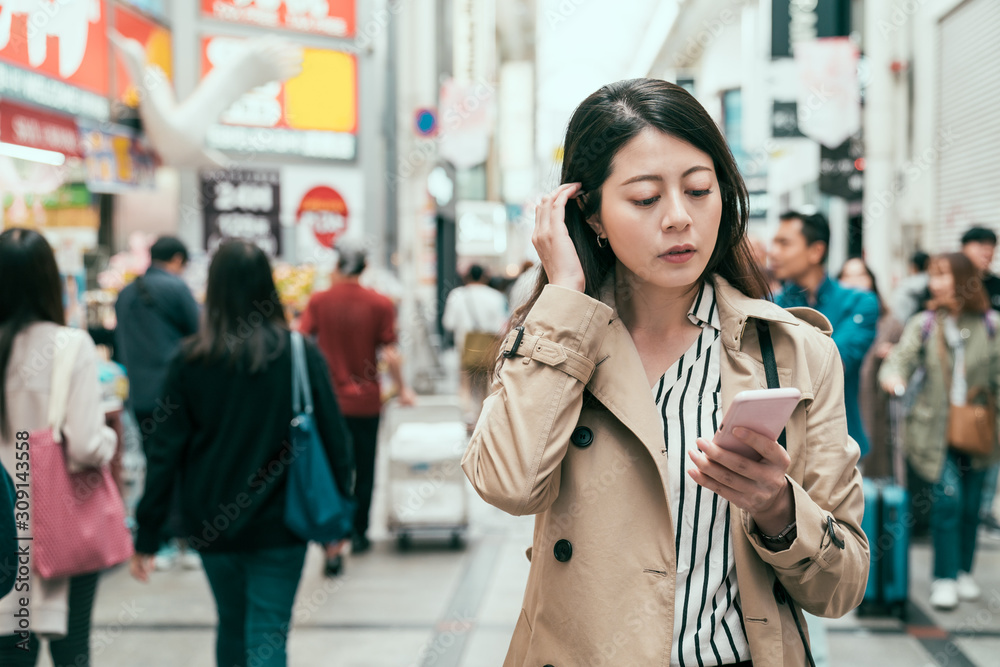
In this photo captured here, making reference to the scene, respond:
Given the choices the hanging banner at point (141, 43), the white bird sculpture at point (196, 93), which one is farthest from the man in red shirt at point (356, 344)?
the hanging banner at point (141, 43)

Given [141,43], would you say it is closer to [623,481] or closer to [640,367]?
[640,367]

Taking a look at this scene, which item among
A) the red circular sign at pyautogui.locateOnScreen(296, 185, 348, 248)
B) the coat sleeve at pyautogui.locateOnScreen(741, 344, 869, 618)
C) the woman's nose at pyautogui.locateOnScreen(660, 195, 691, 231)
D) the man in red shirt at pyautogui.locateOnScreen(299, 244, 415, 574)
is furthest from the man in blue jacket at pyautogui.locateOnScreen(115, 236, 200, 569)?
the coat sleeve at pyautogui.locateOnScreen(741, 344, 869, 618)

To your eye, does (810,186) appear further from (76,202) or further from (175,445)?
(175,445)

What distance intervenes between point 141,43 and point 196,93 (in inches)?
53.3

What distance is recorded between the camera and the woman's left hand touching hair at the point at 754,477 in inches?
52.1

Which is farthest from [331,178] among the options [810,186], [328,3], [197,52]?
[810,186]

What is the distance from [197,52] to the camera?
37.5 ft

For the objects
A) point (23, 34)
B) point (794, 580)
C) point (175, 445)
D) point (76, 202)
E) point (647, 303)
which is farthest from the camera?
point (76, 202)

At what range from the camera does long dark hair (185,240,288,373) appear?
324 centimetres

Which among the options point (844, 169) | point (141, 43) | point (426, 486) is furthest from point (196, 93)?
point (844, 169)

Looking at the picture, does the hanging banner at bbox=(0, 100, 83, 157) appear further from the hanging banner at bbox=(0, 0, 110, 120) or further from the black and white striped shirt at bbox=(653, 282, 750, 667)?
the black and white striped shirt at bbox=(653, 282, 750, 667)

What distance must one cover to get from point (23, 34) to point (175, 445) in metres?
5.27

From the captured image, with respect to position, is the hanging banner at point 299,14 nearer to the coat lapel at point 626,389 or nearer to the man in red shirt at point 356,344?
the man in red shirt at point 356,344

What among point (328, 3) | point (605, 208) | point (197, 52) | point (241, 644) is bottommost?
point (241, 644)
